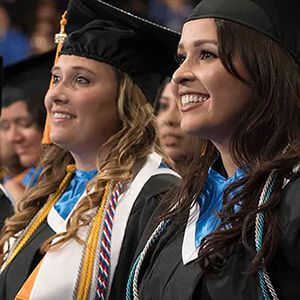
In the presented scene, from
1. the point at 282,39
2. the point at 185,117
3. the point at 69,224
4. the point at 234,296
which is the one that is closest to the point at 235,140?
the point at 185,117

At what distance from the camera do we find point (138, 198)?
99.1 inches

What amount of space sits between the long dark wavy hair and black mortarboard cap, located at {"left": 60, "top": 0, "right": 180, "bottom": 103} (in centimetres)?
79

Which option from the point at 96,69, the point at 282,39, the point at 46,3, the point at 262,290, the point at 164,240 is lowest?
the point at 262,290

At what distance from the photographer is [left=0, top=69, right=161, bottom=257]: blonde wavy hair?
2.58m

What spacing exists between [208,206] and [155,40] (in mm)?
834

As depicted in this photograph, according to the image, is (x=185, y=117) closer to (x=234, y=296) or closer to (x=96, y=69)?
(x=234, y=296)

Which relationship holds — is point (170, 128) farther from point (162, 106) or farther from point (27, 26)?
point (27, 26)

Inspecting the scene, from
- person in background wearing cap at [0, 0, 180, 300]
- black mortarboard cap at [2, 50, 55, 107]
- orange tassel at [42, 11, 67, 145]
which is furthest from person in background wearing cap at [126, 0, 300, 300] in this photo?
black mortarboard cap at [2, 50, 55, 107]

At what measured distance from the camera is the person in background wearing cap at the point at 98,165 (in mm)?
2461

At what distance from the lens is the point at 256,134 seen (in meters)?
1.88

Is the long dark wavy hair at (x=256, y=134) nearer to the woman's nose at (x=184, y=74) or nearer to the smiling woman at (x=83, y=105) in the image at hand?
the woman's nose at (x=184, y=74)

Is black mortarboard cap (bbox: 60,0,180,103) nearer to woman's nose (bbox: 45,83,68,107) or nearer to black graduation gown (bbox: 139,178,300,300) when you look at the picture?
woman's nose (bbox: 45,83,68,107)

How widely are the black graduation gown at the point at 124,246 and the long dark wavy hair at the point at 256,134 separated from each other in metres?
0.46

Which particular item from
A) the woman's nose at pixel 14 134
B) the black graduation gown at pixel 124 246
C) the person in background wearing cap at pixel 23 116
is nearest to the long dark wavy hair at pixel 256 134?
the black graduation gown at pixel 124 246
